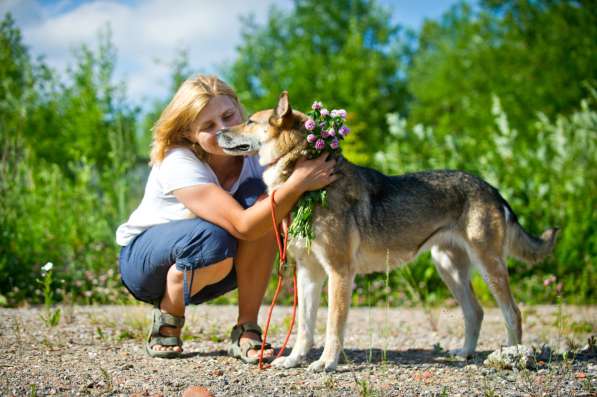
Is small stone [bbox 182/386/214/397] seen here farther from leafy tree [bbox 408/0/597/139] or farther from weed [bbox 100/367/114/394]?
leafy tree [bbox 408/0/597/139]

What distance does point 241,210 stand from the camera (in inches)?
147

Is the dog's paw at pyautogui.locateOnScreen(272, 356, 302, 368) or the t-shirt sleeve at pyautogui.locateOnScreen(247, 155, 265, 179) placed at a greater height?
the t-shirt sleeve at pyautogui.locateOnScreen(247, 155, 265, 179)

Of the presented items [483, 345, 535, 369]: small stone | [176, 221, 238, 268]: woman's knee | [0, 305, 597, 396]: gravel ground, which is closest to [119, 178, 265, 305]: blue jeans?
[176, 221, 238, 268]: woman's knee

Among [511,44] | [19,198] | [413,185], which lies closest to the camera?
[413,185]

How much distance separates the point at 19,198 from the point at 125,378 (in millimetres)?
4671

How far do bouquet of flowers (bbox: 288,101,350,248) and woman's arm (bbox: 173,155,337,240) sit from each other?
2.2 inches

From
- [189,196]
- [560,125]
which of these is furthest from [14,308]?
[560,125]

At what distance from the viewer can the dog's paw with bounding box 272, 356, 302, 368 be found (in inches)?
148

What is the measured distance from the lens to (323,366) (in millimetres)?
3668

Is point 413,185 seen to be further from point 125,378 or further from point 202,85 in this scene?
point 125,378

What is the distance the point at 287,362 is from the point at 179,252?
40.7 inches

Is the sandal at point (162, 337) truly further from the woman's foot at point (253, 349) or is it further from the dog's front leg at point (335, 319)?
the dog's front leg at point (335, 319)

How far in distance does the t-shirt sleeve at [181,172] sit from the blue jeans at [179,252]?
10.8 inches

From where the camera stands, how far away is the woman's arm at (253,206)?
12.0 feet
